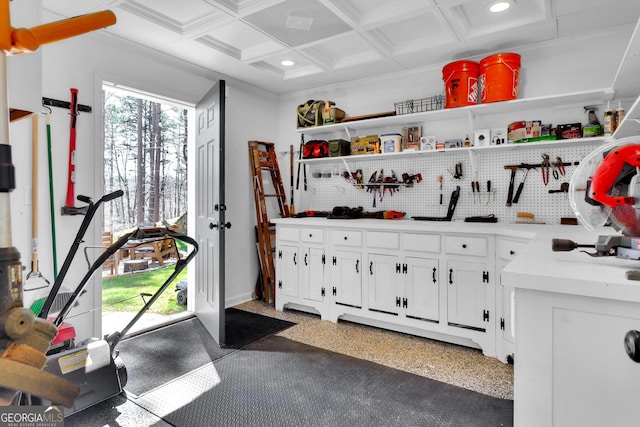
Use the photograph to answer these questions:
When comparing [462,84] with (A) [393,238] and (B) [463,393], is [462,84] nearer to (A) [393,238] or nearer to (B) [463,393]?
(A) [393,238]

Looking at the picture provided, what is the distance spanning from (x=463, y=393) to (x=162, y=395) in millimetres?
1854

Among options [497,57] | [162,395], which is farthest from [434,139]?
[162,395]

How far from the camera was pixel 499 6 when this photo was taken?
2.49 meters

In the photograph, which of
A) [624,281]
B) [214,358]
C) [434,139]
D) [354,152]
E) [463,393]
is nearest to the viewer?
[624,281]

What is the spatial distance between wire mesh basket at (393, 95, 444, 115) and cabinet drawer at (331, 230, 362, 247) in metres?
1.30

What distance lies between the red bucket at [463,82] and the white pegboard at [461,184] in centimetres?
45

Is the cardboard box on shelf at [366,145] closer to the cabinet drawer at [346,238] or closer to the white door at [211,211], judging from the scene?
the cabinet drawer at [346,238]

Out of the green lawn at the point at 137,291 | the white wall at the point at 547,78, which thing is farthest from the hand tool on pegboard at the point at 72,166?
the white wall at the point at 547,78

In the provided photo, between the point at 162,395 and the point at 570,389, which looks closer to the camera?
the point at 570,389

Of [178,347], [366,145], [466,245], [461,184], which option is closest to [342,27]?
[366,145]

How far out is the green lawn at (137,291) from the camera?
411 cm

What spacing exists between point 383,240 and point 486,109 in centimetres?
148

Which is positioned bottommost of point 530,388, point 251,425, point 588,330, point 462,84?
point 251,425

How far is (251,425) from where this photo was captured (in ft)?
6.00
